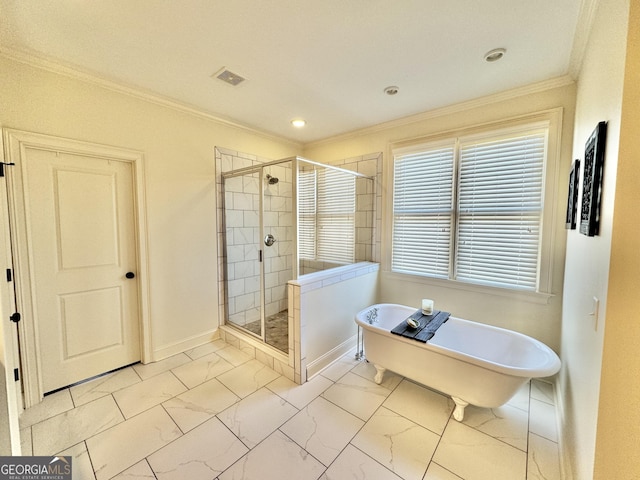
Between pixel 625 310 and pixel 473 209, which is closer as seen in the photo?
pixel 625 310

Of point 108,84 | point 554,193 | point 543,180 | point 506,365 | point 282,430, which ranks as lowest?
point 282,430

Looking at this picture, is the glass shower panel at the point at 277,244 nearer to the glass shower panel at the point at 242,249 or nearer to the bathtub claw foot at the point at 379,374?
the glass shower panel at the point at 242,249

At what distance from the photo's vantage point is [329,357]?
2553 mm

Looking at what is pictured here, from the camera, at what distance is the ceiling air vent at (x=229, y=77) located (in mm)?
1985

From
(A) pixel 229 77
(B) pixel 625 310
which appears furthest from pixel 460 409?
(A) pixel 229 77

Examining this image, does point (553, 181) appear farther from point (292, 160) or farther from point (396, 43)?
point (292, 160)

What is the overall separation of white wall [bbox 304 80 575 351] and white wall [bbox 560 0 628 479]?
1.62 ft

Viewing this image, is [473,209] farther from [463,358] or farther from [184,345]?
[184,345]

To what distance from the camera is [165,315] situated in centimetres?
258

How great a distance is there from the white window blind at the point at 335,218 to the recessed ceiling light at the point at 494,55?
1.69 metres

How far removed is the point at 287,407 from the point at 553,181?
2.85 meters

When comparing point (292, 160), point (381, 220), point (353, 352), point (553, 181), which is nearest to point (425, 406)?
point (353, 352)

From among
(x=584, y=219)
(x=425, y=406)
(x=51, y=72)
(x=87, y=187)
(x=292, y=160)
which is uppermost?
(x=51, y=72)

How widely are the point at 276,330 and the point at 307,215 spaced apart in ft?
4.68
